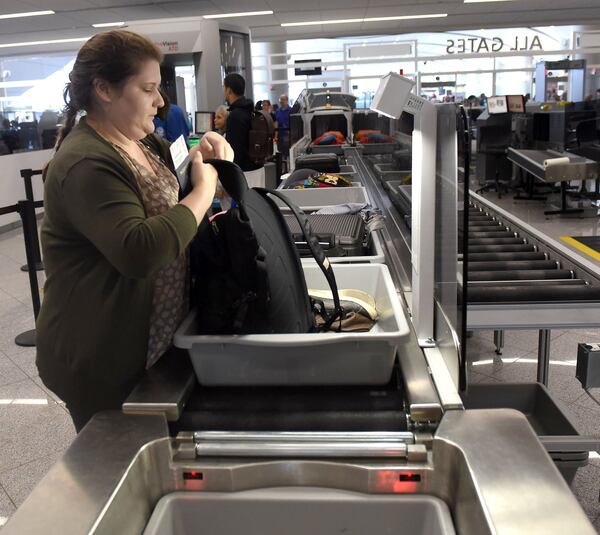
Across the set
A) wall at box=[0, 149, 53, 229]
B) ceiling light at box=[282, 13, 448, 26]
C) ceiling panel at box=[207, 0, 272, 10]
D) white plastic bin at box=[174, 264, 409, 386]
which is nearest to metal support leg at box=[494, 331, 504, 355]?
white plastic bin at box=[174, 264, 409, 386]

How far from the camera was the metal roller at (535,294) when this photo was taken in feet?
5.87

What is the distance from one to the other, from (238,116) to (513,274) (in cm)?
373

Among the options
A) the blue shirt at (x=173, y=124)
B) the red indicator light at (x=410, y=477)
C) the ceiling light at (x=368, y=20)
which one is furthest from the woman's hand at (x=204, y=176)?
the ceiling light at (x=368, y=20)

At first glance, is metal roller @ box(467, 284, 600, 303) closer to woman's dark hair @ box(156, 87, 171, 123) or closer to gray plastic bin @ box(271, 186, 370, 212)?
woman's dark hair @ box(156, 87, 171, 123)

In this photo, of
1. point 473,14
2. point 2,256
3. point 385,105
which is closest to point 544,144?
point 473,14

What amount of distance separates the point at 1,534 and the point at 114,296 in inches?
16.8

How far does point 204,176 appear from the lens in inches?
44.4

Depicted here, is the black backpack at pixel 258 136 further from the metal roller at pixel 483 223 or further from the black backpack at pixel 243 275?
the black backpack at pixel 243 275

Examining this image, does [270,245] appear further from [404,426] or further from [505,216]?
[505,216]

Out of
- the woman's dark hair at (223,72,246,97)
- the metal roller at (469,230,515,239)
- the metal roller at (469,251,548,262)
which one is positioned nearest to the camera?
the metal roller at (469,251,548,262)

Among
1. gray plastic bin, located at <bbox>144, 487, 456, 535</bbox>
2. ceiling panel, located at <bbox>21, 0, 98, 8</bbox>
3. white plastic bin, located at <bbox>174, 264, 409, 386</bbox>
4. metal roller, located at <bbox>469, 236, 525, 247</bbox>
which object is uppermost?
ceiling panel, located at <bbox>21, 0, 98, 8</bbox>

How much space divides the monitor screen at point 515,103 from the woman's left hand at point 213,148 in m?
8.61

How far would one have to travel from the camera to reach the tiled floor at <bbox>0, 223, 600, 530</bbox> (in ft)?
7.45

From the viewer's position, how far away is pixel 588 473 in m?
2.25
